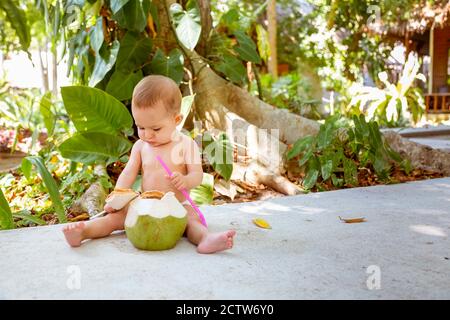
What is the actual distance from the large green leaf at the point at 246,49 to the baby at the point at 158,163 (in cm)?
200

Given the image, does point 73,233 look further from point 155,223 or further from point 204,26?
point 204,26

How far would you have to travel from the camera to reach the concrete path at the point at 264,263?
1.33m

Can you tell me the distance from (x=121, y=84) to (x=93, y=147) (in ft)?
2.12

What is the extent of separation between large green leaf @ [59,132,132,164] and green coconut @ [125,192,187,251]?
1099 millimetres

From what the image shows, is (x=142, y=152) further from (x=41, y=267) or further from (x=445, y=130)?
(x=445, y=130)

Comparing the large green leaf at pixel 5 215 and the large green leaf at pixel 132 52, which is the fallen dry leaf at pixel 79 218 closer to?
the large green leaf at pixel 5 215

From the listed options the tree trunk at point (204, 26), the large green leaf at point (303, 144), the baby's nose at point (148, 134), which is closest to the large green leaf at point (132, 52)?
the tree trunk at point (204, 26)

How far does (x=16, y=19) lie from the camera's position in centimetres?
207

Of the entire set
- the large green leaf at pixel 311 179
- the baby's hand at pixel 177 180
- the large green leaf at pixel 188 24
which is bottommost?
A: the large green leaf at pixel 311 179

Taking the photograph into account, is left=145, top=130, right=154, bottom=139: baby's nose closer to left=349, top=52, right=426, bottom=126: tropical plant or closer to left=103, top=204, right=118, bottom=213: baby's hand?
left=103, top=204, right=118, bottom=213: baby's hand

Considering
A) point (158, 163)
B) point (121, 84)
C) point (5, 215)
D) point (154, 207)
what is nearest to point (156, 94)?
point (158, 163)

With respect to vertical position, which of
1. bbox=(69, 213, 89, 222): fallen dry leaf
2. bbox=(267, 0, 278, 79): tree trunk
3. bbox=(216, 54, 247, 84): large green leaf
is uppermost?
bbox=(267, 0, 278, 79): tree trunk

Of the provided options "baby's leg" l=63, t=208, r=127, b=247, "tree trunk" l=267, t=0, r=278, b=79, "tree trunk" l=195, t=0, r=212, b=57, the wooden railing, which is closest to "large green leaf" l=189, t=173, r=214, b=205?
"baby's leg" l=63, t=208, r=127, b=247

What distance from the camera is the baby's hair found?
181cm
